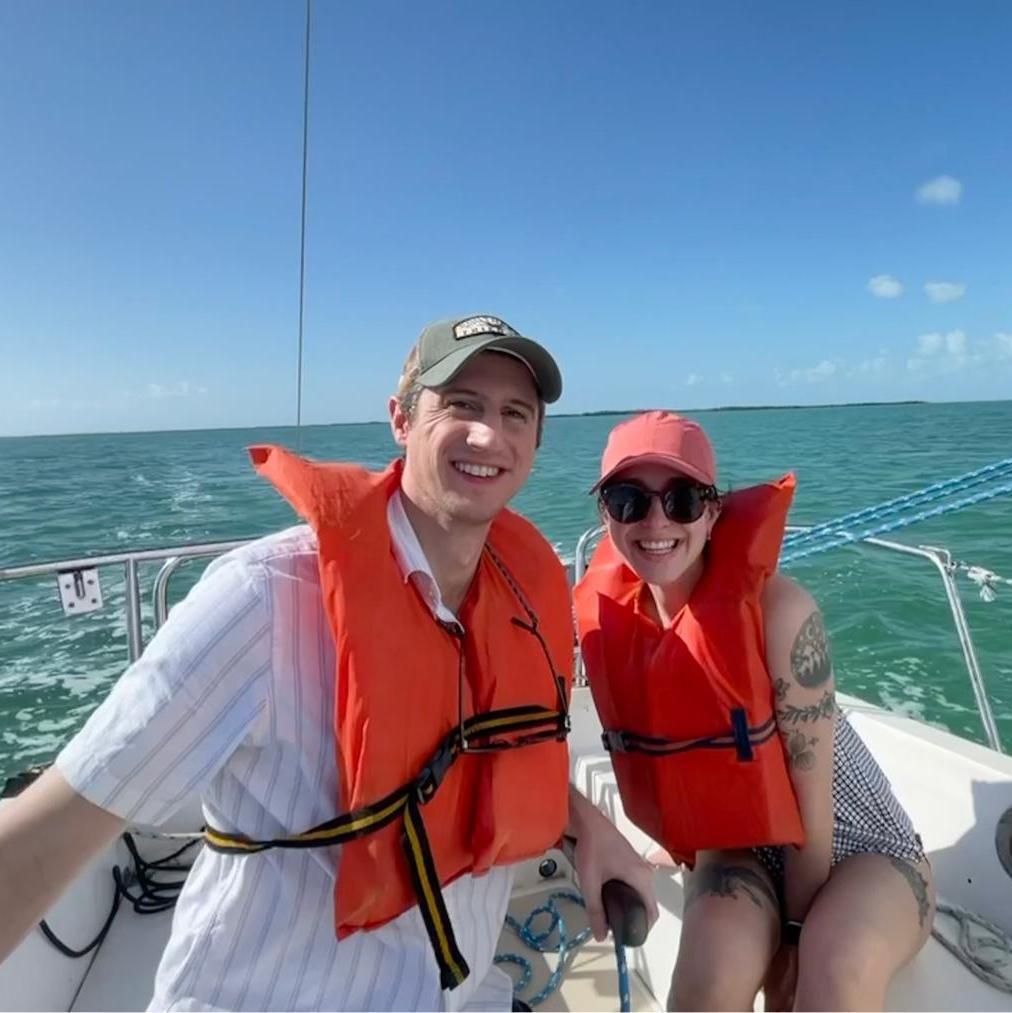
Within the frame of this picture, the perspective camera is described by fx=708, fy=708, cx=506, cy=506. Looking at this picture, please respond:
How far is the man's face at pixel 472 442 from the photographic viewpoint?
1.45m

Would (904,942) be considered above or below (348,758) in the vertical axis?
below

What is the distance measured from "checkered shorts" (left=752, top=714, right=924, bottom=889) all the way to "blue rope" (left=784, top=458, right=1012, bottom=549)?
122 centimetres

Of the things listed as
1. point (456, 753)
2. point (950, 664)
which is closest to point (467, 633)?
point (456, 753)

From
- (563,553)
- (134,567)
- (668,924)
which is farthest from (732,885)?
(563,553)

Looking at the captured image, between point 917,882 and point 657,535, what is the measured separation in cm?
102

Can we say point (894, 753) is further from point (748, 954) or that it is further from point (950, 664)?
point (950, 664)

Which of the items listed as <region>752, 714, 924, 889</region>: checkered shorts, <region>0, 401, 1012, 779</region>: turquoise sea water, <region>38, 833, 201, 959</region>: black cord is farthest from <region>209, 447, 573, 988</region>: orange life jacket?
<region>38, 833, 201, 959</region>: black cord

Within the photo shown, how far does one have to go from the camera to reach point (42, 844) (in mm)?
971

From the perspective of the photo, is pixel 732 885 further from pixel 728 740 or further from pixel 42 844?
pixel 42 844

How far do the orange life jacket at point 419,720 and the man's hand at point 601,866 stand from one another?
10 centimetres

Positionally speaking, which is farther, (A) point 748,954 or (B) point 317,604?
(A) point 748,954

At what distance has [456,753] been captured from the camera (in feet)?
4.48

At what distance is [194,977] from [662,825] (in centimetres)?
117

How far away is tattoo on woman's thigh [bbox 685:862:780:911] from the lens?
1.72 metres
